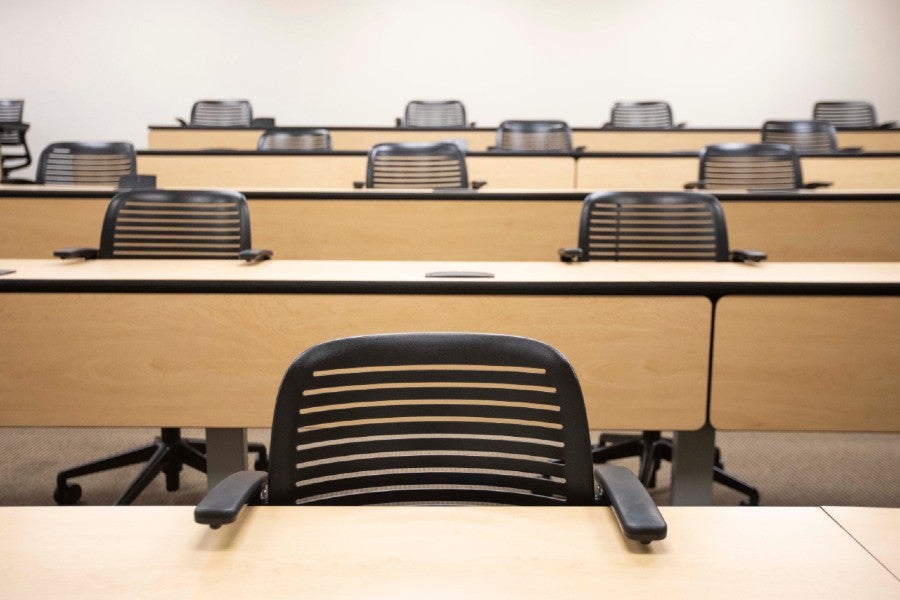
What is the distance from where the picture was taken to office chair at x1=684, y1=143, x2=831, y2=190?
3297mm

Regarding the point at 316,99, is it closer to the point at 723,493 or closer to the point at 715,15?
the point at 715,15

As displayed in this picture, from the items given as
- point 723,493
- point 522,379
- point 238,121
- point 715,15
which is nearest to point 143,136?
point 238,121

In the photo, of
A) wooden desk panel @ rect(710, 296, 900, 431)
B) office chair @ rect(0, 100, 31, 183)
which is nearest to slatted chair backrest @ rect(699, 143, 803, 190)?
wooden desk panel @ rect(710, 296, 900, 431)

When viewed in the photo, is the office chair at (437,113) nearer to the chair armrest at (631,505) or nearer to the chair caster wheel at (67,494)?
the chair caster wheel at (67,494)

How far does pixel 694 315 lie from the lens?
1.56 metres

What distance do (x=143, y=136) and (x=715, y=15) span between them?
6.26 metres

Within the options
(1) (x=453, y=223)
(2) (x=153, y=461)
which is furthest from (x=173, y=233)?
(1) (x=453, y=223)

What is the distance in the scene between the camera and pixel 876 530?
2.64ft

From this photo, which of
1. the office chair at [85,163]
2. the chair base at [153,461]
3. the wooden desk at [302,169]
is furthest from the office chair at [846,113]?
the chair base at [153,461]

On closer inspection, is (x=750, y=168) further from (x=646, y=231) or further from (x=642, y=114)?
(x=642, y=114)

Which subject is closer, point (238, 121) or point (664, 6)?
point (238, 121)

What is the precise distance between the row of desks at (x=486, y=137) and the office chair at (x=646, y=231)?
113 inches

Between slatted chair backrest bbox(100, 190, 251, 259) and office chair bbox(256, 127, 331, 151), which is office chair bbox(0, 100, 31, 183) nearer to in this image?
office chair bbox(256, 127, 331, 151)

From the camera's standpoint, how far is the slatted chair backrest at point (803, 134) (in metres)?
4.64
